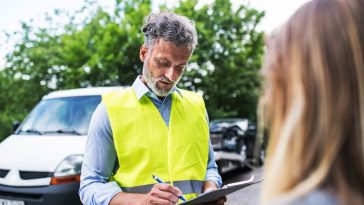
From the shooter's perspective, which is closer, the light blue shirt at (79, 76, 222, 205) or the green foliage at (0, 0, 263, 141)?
the light blue shirt at (79, 76, 222, 205)

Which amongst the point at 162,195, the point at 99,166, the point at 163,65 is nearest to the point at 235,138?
the point at 163,65

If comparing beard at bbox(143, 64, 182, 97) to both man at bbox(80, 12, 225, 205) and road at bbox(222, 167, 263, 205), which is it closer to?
man at bbox(80, 12, 225, 205)

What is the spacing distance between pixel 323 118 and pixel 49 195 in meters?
3.96

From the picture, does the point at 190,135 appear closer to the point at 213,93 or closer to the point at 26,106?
the point at 26,106

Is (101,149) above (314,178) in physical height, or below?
below

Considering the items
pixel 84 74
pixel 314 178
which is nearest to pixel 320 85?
pixel 314 178

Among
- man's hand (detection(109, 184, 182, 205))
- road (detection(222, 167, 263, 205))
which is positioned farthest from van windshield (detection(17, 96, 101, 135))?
man's hand (detection(109, 184, 182, 205))

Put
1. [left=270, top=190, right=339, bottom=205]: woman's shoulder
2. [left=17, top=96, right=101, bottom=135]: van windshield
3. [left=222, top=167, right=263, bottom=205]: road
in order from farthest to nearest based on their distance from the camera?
1. [left=222, top=167, right=263, bottom=205]: road
2. [left=17, top=96, right=101, bottom=135]: van windshield
3. [left=270, top=190, right=339, bottom=205]: woman's shoulder

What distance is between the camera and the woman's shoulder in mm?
867

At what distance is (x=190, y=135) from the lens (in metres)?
2.23

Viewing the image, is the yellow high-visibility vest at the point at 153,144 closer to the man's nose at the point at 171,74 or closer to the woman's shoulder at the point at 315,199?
the man's nose at the point at 171,74

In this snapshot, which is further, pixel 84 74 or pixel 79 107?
pixel 84 74

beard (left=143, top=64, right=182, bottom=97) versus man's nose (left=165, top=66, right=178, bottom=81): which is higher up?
man's nose (left=165, top=66, right=178, bottom=81)

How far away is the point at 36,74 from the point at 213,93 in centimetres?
644
